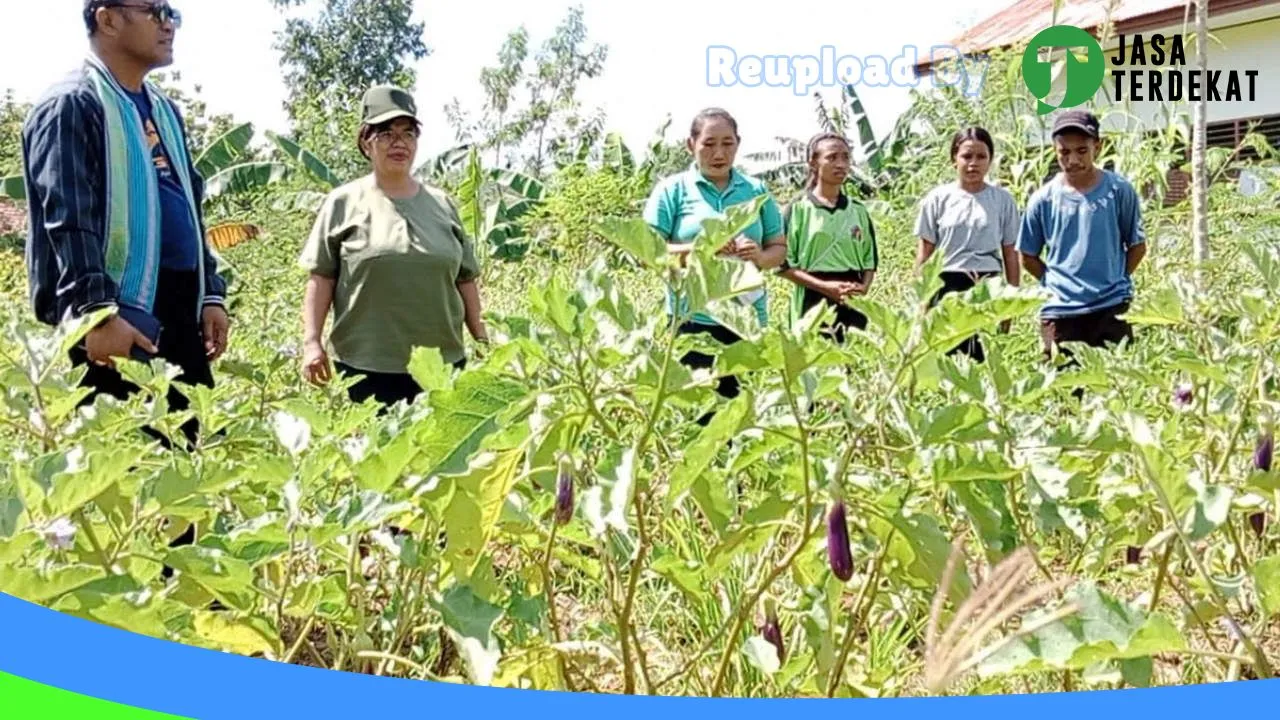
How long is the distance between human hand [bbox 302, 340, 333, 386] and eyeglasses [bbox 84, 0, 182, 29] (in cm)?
69

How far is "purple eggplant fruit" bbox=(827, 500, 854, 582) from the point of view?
87 cm

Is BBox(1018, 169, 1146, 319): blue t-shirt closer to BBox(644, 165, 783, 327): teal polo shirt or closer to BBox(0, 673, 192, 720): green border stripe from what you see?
BBox(644, 165, 783, 327): teal polo shirt

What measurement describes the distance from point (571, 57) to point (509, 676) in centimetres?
677

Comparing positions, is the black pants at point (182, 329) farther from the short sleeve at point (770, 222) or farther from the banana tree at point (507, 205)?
the banana tree at point (507, 205)

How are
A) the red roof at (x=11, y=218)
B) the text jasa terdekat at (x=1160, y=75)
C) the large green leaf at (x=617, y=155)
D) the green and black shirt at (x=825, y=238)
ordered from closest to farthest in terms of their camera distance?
the green and black shirt at (x=825, y=238) → the text jasa terdekat at (x=1160, y=75) → the red roof at (x=11, y=218) → the large green leaf at (x=617, y=155)

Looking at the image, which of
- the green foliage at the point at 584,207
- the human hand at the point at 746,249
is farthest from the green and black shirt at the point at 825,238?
the green foliage at the point at 584,207

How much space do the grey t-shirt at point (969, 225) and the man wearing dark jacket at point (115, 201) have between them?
215 centimetres

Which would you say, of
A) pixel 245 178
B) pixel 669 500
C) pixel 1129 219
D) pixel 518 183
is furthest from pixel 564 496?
pixel 518 183

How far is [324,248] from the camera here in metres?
2.33

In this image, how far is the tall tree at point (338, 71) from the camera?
6.16m

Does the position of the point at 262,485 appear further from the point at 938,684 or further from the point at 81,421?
the point at 938,684

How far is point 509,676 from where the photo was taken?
101cm

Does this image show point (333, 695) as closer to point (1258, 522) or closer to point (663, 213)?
point (1258, 522)

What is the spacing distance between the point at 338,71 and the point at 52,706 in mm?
7463
